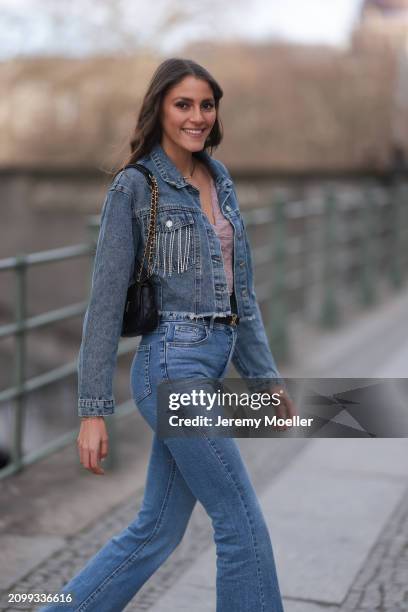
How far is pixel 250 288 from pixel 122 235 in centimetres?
39

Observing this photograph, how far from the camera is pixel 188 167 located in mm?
2646

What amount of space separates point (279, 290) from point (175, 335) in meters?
5.76

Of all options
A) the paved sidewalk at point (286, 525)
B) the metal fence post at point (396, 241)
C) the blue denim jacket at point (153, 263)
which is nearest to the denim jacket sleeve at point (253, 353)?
the blue denim jacket at point (153, 263)

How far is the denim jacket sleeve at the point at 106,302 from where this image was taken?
8.05 ft

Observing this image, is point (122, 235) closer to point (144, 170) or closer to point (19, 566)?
point (144, 170)

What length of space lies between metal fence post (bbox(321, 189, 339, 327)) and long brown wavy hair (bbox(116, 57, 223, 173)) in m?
7.29

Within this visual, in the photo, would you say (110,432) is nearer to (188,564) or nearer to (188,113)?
(188,564)

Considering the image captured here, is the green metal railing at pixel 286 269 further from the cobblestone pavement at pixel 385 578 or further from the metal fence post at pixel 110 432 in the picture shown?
the cobblestone pavement at pixel 385 578

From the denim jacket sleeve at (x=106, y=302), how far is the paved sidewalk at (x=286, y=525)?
1184 millimetres

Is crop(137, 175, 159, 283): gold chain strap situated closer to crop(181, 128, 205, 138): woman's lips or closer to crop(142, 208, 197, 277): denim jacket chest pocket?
crop(142, 208, 197, 277): denim jacket chest pocket

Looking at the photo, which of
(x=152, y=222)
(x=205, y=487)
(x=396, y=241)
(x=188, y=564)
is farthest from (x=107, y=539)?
(x=396, y=241)

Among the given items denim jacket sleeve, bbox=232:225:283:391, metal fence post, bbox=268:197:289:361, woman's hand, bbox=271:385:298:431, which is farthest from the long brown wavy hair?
metal fence post, bbox=268:197:289:361

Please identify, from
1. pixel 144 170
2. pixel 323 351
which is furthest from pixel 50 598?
pixel 323 351

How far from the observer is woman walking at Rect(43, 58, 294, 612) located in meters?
2.46
